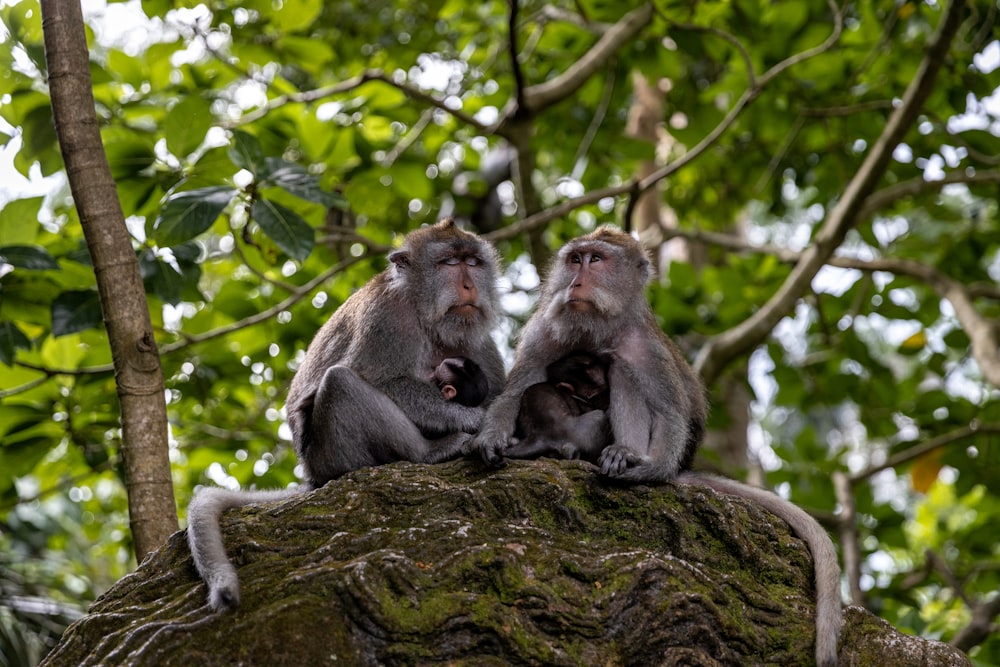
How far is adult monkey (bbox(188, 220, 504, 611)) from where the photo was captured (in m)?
4.84

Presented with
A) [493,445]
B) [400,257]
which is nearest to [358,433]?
[493,445]

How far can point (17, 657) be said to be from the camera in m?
6.15

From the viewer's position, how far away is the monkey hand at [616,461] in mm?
4129

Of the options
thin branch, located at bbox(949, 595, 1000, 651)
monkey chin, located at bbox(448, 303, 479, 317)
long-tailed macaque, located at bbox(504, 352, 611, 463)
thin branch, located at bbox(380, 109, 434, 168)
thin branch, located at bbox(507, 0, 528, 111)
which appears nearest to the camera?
A: long-tailed macaque, located at bbox(504, 352, 611, 463)

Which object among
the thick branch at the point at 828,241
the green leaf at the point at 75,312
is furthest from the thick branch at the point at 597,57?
the green leaf at the point at 75,312

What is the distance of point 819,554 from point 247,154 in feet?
10.1

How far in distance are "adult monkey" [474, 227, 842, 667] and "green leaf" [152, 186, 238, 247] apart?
1492mm

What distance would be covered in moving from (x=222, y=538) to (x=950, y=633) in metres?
4.89

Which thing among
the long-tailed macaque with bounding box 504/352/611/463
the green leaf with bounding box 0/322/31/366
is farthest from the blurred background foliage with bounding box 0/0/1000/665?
the long-tailed macaque with bounding box 504/352/611/463

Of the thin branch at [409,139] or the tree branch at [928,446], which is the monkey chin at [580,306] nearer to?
the thin branch at [409,139]

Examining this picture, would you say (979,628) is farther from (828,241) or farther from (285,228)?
(285,228)

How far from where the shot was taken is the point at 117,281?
4.29 metres

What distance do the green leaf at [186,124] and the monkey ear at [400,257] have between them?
107 centimetres

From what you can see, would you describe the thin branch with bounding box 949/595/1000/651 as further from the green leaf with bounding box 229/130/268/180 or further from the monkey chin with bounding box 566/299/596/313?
the green leaf with bounding box 229/130/268/180
